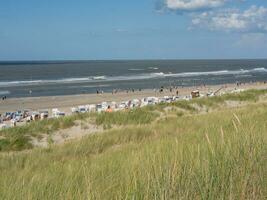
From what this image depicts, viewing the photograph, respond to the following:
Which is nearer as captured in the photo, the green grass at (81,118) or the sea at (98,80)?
the green grass at (81,118)

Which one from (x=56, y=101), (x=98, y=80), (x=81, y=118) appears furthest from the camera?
(x=98, y=80)

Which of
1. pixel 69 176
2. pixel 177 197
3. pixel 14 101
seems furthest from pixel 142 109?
pixel 14 101

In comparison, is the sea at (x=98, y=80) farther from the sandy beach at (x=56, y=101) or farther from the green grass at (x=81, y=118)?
the green grass at (x=81, y=118)

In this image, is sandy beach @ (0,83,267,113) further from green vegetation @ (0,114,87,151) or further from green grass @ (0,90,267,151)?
green vegetation @ (0,114,87,151)

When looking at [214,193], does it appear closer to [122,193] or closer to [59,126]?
[122,193]

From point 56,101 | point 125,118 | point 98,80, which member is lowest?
point 56,101

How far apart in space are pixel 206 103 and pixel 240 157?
19.1 metres

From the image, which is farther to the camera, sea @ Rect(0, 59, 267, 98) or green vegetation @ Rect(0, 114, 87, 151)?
sea @ Rect(0, 59, 267, 98)

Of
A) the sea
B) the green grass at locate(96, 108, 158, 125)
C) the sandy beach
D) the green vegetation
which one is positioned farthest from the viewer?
the sea

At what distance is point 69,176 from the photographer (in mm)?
3547

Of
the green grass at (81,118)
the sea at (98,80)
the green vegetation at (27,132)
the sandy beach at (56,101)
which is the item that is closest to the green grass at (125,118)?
the green grass at (81,118)

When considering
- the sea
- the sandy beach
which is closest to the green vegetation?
the sandy beach

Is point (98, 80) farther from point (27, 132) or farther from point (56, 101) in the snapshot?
point (27, 132)

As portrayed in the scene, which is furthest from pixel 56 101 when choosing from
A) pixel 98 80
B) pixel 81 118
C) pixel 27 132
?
pixel 98 80
